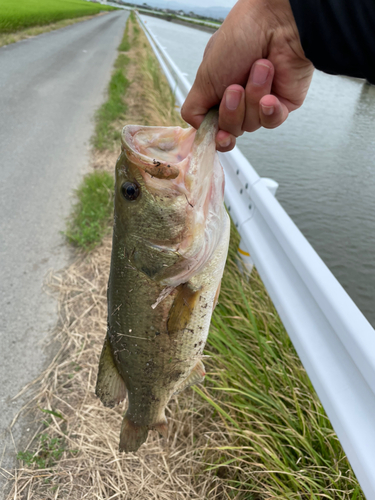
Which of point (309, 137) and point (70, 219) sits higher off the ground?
point (309, 137)

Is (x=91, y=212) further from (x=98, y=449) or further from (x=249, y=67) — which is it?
(x=249, y=67)

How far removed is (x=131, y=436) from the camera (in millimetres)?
1891

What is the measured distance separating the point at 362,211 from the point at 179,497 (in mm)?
4184

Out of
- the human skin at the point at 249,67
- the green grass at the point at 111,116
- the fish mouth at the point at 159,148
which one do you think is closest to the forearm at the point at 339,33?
the human skin at the point at 249,67

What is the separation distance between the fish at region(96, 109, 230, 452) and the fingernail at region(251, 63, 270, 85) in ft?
0.76

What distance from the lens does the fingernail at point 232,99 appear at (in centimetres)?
152

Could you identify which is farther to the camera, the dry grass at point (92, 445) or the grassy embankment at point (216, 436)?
the dry grass at point (92, 445)

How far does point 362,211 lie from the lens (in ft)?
15.9

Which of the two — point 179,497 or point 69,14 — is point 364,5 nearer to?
point 179,497

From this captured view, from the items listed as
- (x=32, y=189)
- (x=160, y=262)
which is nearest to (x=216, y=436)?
(x=160, y=262)

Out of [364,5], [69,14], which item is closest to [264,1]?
[364,5]

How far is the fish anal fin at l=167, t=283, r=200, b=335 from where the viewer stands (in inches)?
67.6

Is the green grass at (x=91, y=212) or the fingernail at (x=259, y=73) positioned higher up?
the fingernail at (x=259, y=73)

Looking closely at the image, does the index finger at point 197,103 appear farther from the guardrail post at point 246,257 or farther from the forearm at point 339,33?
the guardrail post at point 246,257
